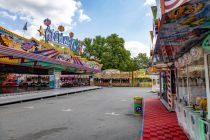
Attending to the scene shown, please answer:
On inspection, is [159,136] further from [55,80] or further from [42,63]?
[55,80]

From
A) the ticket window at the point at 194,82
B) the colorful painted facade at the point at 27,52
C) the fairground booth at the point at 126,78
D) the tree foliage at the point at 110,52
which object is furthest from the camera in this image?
the tree foliage at the point at 110,52

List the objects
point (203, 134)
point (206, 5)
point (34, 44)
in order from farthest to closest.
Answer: point (34, 44) < point (203, 134) < point (206, 5)

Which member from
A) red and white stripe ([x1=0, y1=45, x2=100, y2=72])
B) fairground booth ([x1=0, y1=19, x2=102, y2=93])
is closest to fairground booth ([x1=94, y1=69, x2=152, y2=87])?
fairground booth ([x1=0, y1=19, x2=102, y2=93])

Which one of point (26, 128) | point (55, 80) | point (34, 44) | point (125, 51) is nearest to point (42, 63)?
point (34, 44)

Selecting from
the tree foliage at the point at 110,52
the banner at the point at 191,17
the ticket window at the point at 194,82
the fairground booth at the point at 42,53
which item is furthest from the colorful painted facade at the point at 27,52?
the tree foliage at the point at 110,52

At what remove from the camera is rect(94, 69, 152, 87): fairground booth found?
42.4m

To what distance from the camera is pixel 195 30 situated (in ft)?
13.2

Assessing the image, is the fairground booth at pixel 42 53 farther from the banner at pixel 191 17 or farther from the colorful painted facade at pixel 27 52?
the banner at pixel 191 17

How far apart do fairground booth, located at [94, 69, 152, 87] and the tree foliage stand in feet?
13.3

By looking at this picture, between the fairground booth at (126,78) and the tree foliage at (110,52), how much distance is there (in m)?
4.05

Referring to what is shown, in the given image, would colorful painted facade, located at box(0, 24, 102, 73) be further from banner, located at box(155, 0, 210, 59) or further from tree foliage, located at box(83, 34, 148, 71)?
tree foliage, located at box(83, 34, 148, 71)

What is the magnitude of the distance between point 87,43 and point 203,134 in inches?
1926

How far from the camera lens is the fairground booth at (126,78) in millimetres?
42438

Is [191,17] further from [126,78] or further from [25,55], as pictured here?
[126,78]
